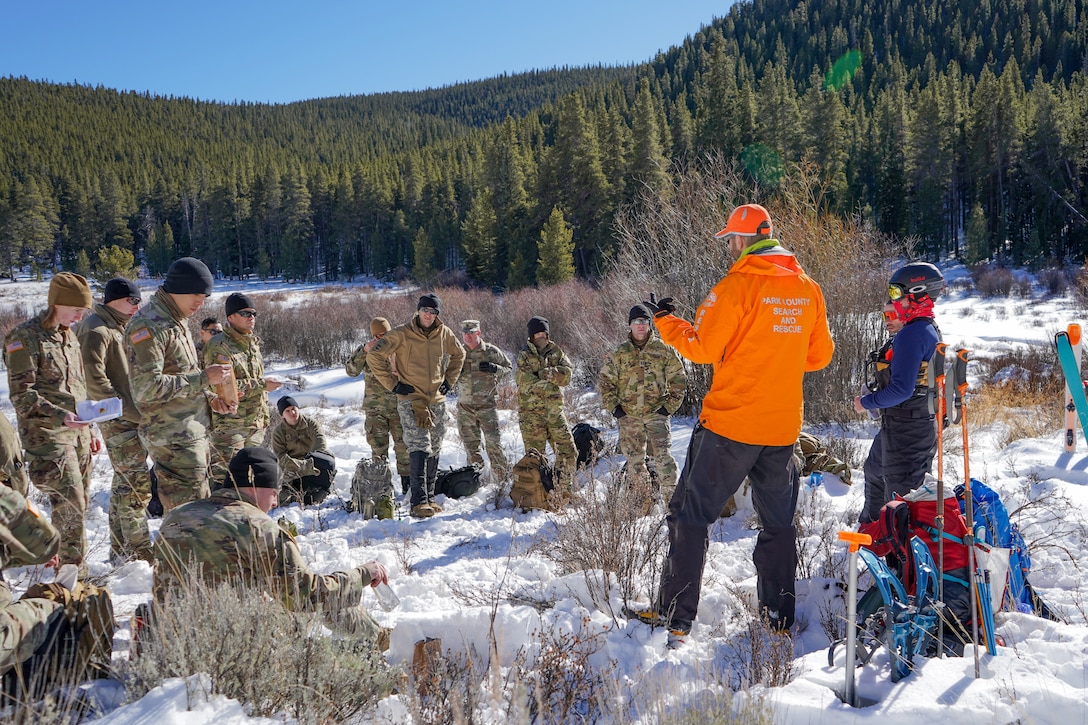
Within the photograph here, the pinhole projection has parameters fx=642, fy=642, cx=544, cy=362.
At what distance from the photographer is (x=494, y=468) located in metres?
7.00

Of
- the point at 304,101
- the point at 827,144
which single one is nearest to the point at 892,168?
the point at 827,144

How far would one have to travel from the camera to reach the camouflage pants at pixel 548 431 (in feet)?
22.5

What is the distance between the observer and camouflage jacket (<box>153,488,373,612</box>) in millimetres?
2686

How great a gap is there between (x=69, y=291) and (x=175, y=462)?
1.34 meters

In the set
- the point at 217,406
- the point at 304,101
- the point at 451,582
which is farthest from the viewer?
the point at 304,101

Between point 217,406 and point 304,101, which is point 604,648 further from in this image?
point 304,101

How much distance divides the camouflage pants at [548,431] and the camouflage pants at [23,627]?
188 inches

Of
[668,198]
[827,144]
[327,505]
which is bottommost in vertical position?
[327,505]

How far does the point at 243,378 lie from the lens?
5.59 meters

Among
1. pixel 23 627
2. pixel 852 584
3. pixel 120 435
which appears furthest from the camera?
pixel 120 435

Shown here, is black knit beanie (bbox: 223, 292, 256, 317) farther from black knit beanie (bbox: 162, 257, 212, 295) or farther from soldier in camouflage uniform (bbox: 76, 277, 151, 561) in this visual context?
black knit beanie (bbox: 162, 257, 212, 295)

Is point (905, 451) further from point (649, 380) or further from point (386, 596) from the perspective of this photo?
point (386, 596)

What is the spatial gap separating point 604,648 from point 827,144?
5095cm

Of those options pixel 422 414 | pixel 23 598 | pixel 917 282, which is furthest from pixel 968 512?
pixel 422 414
